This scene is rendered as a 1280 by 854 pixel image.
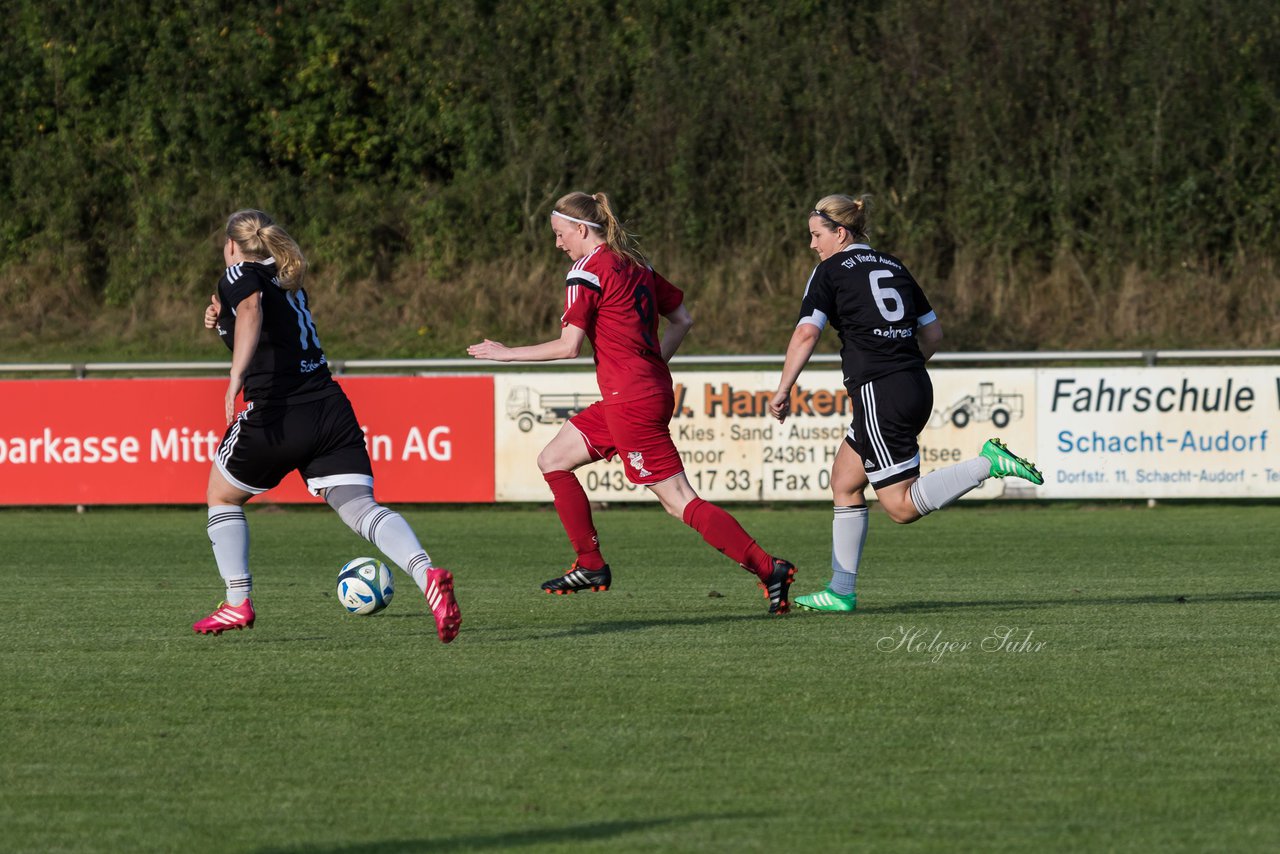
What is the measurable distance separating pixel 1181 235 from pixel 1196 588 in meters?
16.3

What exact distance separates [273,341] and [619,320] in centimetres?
161

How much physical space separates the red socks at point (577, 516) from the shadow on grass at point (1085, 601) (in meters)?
1.34

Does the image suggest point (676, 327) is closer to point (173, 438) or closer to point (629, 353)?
point (629, 353)

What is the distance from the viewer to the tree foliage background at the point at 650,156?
2405cm

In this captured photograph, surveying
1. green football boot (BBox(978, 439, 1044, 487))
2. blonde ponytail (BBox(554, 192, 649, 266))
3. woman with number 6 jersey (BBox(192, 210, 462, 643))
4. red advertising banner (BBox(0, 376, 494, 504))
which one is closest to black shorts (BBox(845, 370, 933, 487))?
green football boot (BBox(978, 439, 1044, 487))

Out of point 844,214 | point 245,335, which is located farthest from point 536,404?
point 245,335

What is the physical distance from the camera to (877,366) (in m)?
7.75

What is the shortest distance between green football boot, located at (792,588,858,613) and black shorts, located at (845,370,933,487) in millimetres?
564

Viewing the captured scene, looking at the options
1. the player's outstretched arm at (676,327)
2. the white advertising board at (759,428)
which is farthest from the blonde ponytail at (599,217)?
the white advertising board at (759,428)

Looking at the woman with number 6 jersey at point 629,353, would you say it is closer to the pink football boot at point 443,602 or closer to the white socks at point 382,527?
the white socks at point 382,527

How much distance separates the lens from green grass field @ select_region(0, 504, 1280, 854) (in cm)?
408

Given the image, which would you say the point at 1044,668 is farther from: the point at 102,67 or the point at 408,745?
the point at 102,67

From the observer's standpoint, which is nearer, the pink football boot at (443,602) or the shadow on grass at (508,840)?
the shadow on grass at (508,840)

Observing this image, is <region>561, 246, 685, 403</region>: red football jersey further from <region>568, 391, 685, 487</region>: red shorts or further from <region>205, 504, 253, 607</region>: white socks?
<region>205, 504, 253, 607</region>: white socks
